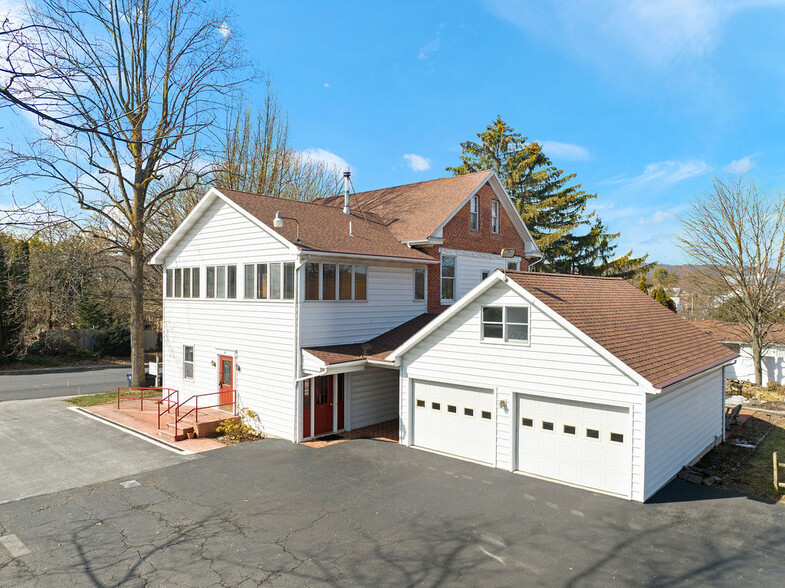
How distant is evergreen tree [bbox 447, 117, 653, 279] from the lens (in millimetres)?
39312

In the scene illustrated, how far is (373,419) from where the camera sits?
17.0 meters

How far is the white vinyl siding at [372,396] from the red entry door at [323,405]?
2.37 feet

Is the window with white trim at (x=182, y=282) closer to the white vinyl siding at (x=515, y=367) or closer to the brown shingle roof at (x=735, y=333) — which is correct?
the white vinyl siding at (x=515, y=367)

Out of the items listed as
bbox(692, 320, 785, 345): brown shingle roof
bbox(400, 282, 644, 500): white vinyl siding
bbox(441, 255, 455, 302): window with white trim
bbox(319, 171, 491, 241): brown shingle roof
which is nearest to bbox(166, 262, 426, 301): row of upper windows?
bbox(441, 255, 455, 302): window with white trim

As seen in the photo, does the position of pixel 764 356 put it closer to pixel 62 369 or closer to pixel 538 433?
pixel 538 433

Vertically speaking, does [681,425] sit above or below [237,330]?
below

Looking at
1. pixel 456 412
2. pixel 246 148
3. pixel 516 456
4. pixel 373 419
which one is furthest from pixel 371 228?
pixel 246 148

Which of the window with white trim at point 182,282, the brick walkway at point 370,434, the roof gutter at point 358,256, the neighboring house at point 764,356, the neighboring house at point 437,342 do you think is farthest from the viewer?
the neighboring house at point 764,356

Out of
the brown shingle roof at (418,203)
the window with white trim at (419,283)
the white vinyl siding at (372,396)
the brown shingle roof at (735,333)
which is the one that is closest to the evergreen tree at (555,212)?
the brown shingle roof at (735,333)

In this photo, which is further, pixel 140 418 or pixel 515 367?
pixel 140 418

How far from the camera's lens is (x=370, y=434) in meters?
15.9

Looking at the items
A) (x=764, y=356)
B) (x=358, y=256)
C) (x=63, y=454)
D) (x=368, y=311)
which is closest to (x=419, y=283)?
(x=368, y=311)

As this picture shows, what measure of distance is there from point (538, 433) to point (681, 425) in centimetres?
376

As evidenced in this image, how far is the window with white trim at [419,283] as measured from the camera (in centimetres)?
1906
